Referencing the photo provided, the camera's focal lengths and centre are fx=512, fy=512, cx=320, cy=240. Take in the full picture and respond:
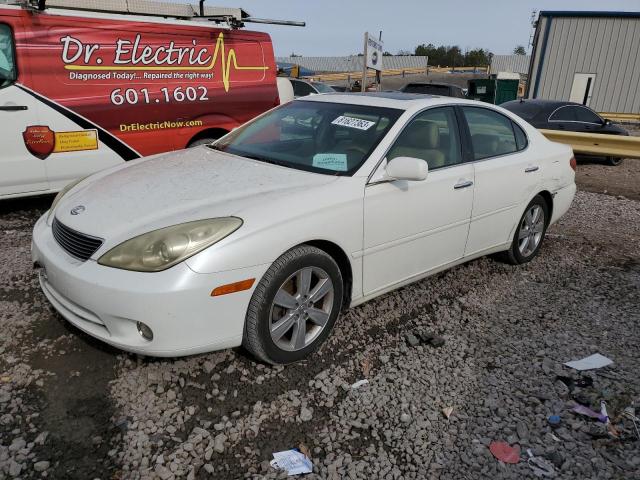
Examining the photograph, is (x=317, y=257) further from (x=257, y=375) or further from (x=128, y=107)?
(x=128, y=107)

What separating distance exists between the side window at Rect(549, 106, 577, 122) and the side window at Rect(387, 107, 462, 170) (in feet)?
25.0

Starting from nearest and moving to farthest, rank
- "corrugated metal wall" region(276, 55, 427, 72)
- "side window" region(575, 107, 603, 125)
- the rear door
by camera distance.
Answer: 1. the rear door
2. "side window" region(575, 107, 603, 125)
3. "corrugated metal wall" region(276, 55, 427, 72)

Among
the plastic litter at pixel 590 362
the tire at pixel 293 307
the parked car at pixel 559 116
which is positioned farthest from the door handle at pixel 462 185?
the parked car at pixel 559 116

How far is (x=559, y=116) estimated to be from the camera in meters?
10.4

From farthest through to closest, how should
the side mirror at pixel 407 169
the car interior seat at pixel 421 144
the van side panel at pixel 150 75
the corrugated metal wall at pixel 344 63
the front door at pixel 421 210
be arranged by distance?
1. the corrugated metal wall at pixel 344 63
2. the van side panel at pixel 150 75
3. the car interior seat at pixel 421 144
4. the front door at pixel 421 210
5. the side mirror at pixel 407 169

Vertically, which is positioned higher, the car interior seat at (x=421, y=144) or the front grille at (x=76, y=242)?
the car interior seat at (x=421, y=144)

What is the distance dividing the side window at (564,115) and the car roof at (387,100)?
23.8 feet

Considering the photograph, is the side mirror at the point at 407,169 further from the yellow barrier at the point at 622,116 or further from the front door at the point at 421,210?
the yellow barrier at the point at 622,116

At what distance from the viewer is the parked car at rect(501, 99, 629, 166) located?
10297 mm

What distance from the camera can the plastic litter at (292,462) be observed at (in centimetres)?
223

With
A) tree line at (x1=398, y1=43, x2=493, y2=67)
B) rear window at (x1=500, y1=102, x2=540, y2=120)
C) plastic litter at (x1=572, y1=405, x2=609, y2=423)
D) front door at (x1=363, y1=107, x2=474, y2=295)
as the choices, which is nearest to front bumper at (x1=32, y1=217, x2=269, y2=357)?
front door at (x1=363, y1=107, x2=474, y2=295)

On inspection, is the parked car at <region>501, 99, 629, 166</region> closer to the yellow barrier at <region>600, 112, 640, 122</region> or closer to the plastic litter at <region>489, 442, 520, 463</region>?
the plastic litter at <region>489, 442, 520, 463</region>

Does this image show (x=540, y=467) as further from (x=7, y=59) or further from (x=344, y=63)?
(x=344, y=63)

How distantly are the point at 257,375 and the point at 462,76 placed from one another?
4210 cm
